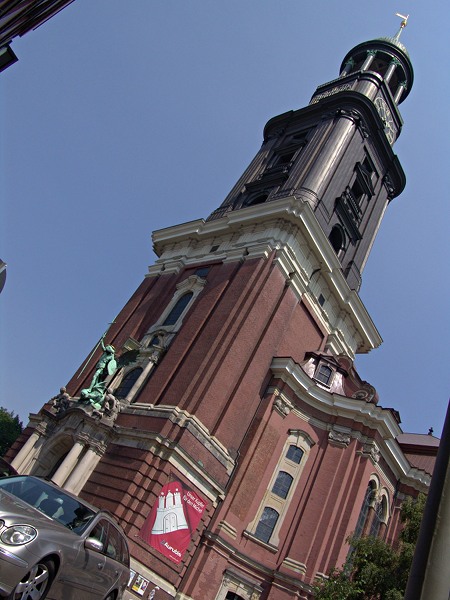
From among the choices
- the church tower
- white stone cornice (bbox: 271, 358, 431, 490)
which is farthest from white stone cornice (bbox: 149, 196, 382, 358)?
white stone cornice (bbox: 271, 358, 431, 490)

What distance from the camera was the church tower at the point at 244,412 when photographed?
781 inches

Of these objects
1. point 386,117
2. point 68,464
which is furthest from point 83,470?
point 386,117

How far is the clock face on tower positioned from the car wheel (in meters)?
38.6

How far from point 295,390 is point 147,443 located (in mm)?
8366

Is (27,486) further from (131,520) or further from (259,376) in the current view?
(259,376)

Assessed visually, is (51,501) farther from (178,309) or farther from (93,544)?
(178,309)

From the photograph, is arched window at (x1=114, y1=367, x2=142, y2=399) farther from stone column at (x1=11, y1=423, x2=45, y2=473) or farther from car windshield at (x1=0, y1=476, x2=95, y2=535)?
car windshield at (x1=0, y1=476, x2=95, y2=535)

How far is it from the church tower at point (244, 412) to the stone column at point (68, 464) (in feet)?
0.17

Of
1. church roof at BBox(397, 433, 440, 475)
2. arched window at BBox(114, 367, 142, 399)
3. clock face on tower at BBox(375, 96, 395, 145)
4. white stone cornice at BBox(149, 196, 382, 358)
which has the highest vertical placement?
clock face on tower at BBox(375, 96, 395, 145)

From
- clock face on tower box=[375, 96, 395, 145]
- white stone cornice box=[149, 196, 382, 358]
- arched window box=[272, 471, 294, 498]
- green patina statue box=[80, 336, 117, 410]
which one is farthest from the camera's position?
clock face on tower box=[375, 96, 395, 145]

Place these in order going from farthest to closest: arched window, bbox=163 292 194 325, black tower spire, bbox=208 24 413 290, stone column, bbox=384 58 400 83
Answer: stone column, bbox=384 58 400 83 < black tower spire, bbox=208 24 413 290 < arched window, bbox=163 292 194 325

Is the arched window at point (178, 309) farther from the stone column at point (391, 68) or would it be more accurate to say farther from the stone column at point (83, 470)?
the stone column at point (391, 68)

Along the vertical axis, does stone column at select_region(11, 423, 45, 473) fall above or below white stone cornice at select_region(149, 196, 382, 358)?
below

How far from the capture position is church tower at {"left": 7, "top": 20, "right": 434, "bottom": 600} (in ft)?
65.1
